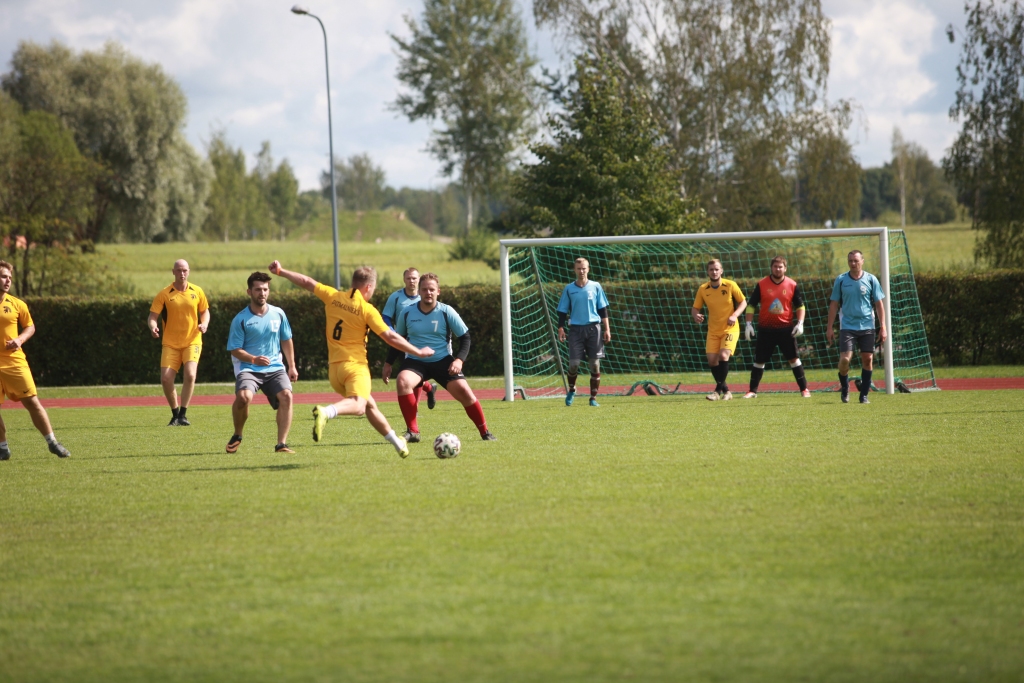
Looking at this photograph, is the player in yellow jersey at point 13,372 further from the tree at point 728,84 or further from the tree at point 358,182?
the tree at point 358,182

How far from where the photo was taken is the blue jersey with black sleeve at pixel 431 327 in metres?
9.66

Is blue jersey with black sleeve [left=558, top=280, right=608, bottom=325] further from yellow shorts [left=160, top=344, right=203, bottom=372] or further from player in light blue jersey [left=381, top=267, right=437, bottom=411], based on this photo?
yellow shorts [left=160, top=344, right=203, bottom=372]

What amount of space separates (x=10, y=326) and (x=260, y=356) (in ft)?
9.09

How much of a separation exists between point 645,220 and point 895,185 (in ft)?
298

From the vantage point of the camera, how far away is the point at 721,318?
561 inches

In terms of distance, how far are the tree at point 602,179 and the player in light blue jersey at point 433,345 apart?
15.7 metres

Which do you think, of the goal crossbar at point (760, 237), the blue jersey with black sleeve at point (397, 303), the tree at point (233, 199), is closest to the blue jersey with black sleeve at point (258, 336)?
the blue jersey with black sleeve at point (397, 303)

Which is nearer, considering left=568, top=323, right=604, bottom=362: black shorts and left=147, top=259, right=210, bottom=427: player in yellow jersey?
left=147, top=259, right=210, bottom=427: player in yellow jersey

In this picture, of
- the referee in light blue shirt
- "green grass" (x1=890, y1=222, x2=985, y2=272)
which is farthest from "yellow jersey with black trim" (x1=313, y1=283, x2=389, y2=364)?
"green grass" (x1=890, y1=222, x2=985, y2=272)

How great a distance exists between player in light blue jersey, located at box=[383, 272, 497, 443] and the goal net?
553cm

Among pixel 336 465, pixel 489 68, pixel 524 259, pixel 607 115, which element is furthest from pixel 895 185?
pixel 336 465

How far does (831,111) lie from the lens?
3206cm

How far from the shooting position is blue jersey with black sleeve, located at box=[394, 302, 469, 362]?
380 inches

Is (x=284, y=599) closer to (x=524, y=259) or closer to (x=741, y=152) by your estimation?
(x=524, y=259)
